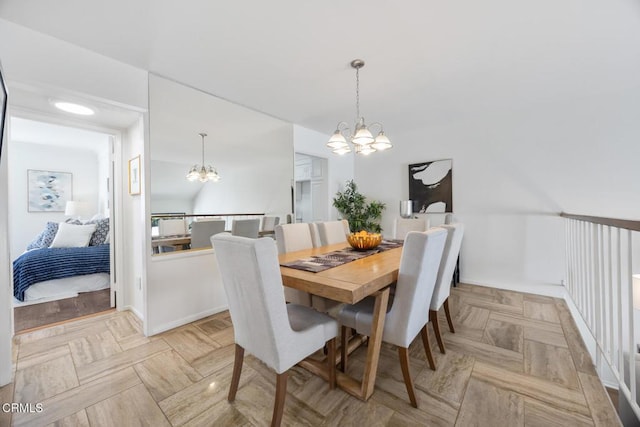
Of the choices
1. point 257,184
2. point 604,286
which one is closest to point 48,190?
point 257,184

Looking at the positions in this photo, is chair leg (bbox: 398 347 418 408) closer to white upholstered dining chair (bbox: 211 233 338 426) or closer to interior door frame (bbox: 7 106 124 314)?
white upholstered dining chair (bbox: 211 233 338 426)

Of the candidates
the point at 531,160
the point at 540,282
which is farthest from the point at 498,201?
the point at 540,282

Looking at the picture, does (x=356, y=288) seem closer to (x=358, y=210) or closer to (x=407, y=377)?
(x=407, y=377)

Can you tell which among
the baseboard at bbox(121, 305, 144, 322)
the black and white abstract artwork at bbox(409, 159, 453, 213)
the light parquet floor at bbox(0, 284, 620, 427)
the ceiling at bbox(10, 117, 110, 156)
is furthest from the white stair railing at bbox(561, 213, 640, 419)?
the ceiling at bbox(10, 117, 110, 156)

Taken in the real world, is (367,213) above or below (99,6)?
below

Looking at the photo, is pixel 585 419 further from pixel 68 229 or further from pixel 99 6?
pixel 68 229

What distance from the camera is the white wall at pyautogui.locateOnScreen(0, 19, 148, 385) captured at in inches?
65.9

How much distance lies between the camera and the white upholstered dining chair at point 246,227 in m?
2.94

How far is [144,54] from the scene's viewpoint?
6.66 ft

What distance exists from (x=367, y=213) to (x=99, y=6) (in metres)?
3.79

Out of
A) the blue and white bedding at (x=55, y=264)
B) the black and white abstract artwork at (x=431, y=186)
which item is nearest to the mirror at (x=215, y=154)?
the blue and white bedding at (x=55, y=264)

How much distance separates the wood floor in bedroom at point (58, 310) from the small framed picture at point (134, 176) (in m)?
1.40

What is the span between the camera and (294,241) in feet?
7.84

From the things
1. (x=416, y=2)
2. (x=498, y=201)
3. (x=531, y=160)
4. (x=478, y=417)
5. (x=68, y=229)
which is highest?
(x=416, y=2)
